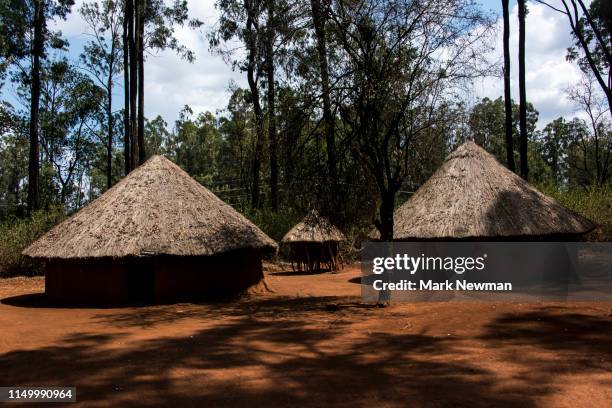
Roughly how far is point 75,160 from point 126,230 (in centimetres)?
2428

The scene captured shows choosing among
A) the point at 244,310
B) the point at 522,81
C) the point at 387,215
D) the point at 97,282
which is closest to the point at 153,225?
the point at 97,282

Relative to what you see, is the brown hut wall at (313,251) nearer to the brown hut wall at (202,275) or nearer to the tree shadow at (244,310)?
the brown hut wall at (202,275)

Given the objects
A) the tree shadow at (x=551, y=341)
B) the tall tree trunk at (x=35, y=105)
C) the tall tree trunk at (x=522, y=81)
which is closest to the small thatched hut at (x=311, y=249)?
the tall tree trunk at (x=522, y=81)

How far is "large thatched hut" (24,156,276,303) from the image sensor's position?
1162 cm

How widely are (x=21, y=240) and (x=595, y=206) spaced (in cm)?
2054

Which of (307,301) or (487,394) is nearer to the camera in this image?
(487,394)

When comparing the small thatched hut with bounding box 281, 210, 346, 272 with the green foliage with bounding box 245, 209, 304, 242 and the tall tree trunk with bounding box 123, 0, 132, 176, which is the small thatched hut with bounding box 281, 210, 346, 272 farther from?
the tall tree trunk with bounding box 123, 0, 132, 176

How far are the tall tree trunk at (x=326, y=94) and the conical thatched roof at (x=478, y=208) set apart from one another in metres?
2.72

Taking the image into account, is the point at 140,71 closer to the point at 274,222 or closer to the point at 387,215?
the point at 274,222

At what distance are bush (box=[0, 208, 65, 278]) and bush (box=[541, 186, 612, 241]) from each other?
18169 mm

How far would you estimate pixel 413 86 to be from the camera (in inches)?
423

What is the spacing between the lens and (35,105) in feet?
76.7

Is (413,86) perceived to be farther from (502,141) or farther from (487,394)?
(502,141)

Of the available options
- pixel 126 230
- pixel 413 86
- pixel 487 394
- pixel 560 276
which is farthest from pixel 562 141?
pixel 487 394
